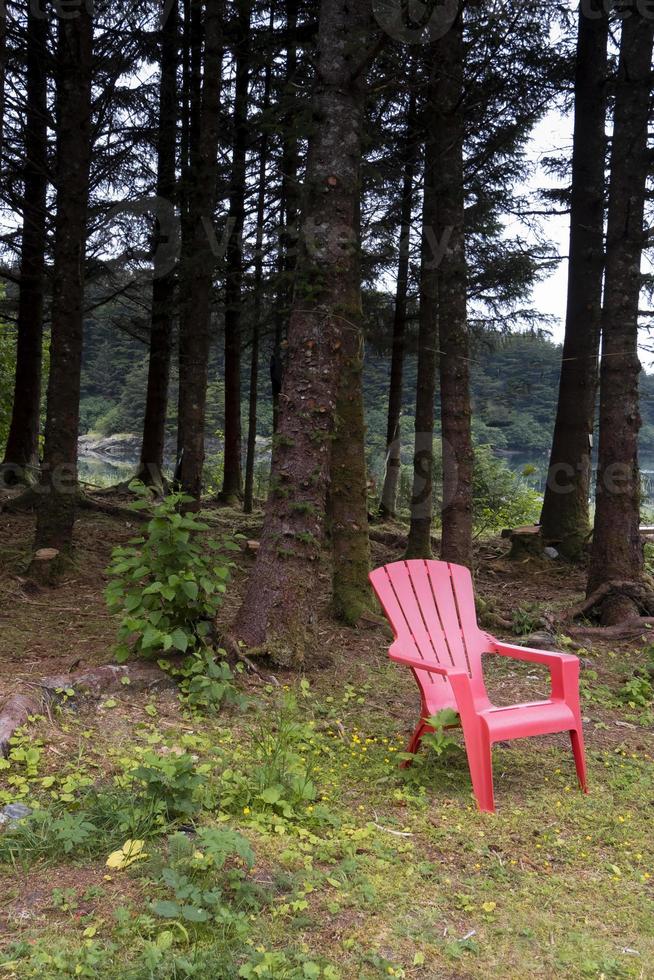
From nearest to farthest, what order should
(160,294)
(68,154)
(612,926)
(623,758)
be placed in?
(612,926) < (623,758) < (68,154) < (160,294)

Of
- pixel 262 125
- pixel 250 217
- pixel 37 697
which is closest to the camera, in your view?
pixel 37 697

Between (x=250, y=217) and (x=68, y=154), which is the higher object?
(x=250, y=217)

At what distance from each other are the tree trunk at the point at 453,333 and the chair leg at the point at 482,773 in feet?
10.1

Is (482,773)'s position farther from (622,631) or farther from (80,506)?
(80,506)

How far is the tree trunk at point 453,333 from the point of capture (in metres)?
6.03

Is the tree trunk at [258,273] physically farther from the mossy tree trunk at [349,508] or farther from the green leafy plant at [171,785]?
the green leafy plant at [171,785]

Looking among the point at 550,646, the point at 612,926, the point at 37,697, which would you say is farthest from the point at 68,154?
the point at 612,926

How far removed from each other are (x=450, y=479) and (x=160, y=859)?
421 cm

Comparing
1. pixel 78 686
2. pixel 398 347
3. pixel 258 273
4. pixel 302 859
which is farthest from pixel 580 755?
pixel 258 273

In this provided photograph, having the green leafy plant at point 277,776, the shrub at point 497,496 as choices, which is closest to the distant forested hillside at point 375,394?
the shrub at point 497,496

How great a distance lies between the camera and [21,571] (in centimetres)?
611

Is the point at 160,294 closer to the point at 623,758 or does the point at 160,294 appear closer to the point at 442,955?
the point at 623,758

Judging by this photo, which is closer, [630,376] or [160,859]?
[160,859]

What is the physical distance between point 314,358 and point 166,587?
1.65 metres
